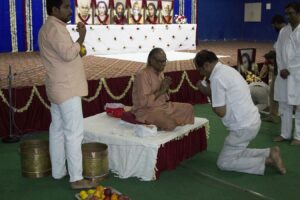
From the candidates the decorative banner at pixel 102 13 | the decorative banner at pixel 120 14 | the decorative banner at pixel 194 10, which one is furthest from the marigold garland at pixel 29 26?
the decorative banner at pixel 194 10

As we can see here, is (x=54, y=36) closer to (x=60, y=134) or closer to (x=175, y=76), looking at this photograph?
(x=60, y=134)

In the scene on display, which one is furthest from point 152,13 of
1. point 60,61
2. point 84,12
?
point 60,61

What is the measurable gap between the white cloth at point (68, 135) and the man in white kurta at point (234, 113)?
3.18ft

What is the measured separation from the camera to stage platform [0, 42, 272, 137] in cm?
417

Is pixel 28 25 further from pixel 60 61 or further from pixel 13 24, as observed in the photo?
pixel 60 61

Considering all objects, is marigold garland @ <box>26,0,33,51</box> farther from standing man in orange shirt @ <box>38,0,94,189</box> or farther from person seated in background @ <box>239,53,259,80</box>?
standing man in orange shirt @ <box>38,0,94,189</box>

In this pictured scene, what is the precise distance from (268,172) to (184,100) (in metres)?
2.72

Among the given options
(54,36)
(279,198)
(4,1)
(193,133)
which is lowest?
(279,198)

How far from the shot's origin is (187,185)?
2.87 meters

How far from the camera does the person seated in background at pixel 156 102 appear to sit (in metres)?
3.22

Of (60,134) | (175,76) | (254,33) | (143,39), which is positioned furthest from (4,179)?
(254,33)

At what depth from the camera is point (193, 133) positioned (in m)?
3.46

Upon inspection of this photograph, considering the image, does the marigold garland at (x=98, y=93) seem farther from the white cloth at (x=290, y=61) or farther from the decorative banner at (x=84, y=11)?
the decorative banner at (x=84, y=11)

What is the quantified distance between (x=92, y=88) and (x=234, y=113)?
2208mm
